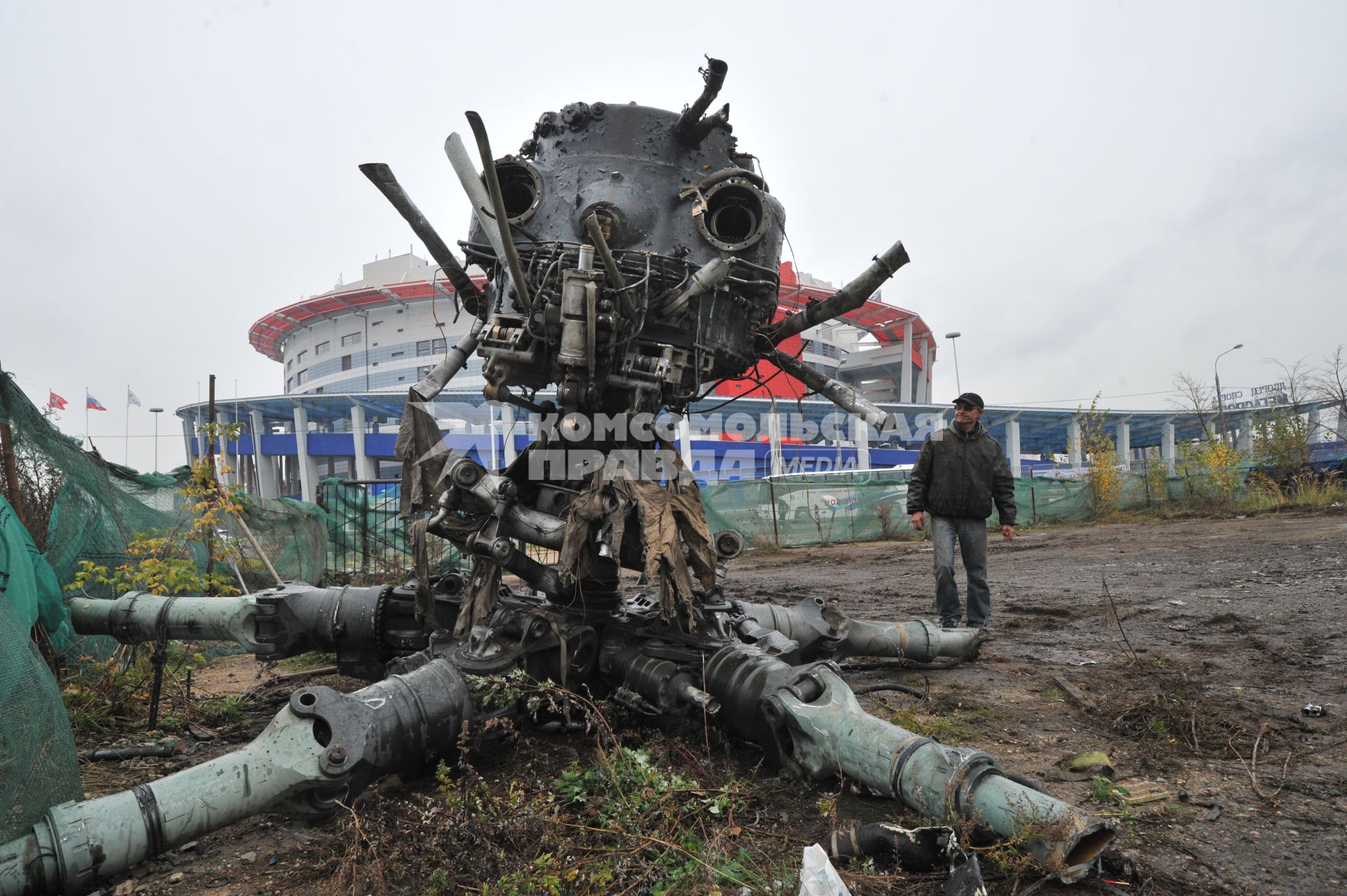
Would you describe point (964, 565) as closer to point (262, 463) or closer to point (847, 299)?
point (847, 299)

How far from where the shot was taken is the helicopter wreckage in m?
A: 2.79

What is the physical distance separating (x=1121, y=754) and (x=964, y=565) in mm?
2746

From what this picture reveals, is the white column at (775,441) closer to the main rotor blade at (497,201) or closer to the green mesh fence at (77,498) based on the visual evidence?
the main rotor blade at (497,201)

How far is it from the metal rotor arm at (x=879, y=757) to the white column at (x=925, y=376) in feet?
165

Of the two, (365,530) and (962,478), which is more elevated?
(962,478)

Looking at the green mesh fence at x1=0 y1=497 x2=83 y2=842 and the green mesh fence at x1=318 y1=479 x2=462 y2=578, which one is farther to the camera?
the green mesh fence at x1=318 y1=479 x2=462 y2=578

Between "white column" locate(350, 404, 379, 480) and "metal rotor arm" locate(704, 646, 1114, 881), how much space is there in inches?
1560

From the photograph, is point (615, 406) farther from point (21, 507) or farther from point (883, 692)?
point (21, 507)

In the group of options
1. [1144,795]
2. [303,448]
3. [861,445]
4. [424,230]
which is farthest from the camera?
[303,448]

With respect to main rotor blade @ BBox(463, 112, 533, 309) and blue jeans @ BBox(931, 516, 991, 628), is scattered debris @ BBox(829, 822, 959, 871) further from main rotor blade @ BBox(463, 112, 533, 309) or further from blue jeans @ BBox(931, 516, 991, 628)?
blue jeans @ BBox(931, 516, 991, 628)

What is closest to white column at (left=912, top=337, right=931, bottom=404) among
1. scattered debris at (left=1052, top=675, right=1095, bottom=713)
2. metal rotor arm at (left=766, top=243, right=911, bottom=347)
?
scattered debris at (left=1052, top=675, right=1095, bottom=713)

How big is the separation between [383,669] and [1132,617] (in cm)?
674

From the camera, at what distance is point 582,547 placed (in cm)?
358

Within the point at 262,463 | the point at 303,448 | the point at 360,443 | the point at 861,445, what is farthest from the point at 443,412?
Result: the point at 861,445
